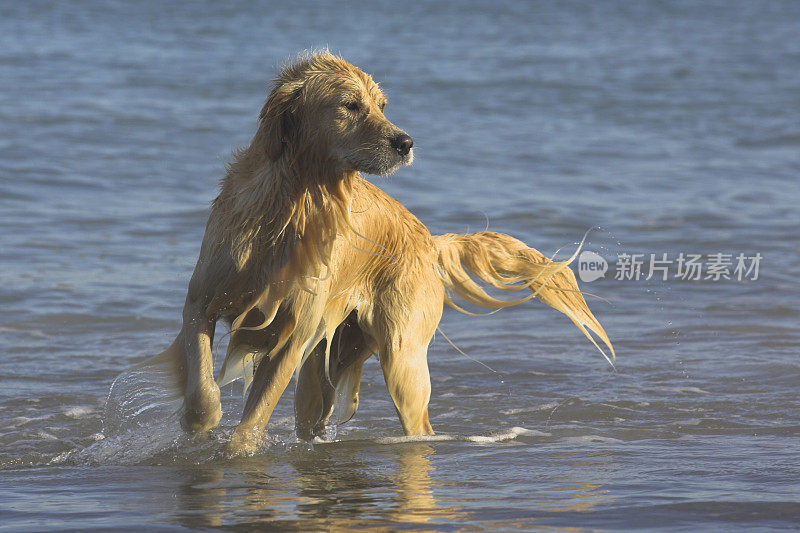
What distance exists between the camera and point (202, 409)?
15.4ft

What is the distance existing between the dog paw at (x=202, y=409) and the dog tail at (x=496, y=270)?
1.43 metres

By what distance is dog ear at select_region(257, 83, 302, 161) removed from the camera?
4449mm

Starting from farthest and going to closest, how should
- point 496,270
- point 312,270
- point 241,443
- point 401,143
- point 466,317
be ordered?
point 466,317, point 496,270, point 241,443, point 312,270, point 401,143

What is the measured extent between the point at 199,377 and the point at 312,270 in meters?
0.66

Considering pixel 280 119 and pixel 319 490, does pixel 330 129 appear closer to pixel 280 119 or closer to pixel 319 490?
pixel 280 119

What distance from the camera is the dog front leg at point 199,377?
4668mm

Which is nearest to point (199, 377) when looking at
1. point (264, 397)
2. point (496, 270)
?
point (264, 397)

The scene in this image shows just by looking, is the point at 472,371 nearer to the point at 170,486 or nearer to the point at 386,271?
the point at 386,271

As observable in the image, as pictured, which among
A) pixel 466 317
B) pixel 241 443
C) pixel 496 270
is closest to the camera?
pixel 241 443

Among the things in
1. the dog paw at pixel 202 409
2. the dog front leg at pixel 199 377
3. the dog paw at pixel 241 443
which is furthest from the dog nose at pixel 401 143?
the dog paw at pixel 241 443

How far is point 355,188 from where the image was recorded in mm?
4875

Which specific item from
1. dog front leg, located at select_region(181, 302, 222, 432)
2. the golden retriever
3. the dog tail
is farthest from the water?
the dog tail

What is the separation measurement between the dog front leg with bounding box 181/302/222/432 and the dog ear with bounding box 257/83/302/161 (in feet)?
2.58

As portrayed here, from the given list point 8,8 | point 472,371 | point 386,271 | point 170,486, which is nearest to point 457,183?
point 472,371
